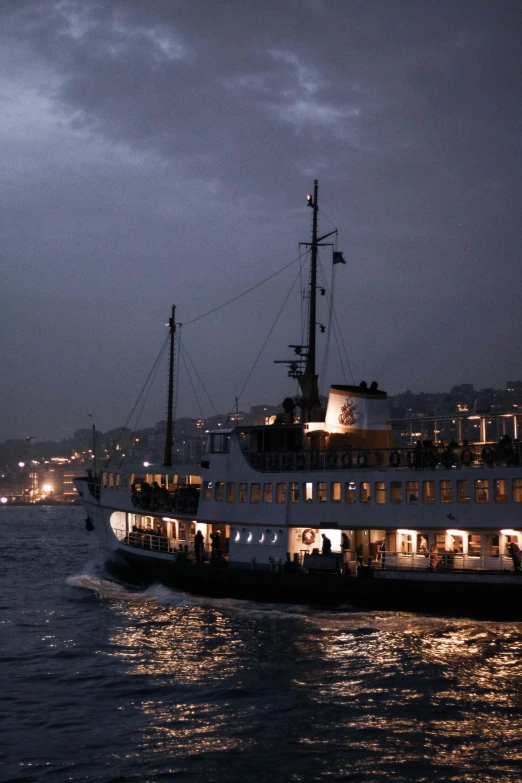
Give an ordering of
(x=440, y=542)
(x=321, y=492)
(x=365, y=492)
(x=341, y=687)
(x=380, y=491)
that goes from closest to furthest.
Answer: (x=341, y=687) < (x=440, y=542) < (x=380, y=491) < (x=365, y=492) < (x=321, y=492)

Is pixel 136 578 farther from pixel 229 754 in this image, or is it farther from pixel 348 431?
pixel 229 754

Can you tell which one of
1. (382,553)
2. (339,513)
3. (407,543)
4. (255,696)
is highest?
(339,513)

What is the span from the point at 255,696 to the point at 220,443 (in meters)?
15.4

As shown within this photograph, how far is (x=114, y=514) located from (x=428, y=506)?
18.4 metres

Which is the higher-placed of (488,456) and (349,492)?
(488,456)

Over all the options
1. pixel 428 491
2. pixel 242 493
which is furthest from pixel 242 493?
pixel 428 491

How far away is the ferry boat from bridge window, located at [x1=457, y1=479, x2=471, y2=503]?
0.03 meters

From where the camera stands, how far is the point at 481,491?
27.0 meters

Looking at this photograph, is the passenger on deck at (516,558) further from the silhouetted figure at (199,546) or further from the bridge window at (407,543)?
the silhouetted figure at (199,546)

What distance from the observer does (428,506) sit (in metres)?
28.1

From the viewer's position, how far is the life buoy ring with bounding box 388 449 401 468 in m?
29.5

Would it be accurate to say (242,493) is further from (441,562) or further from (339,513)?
A: (441,562)

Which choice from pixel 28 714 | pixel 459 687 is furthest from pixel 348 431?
pixel 28 714

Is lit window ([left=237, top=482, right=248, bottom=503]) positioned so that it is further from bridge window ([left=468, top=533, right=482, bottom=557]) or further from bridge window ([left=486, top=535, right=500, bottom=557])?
bridge window ([left=486, top=535, right=500, bottom=557])
